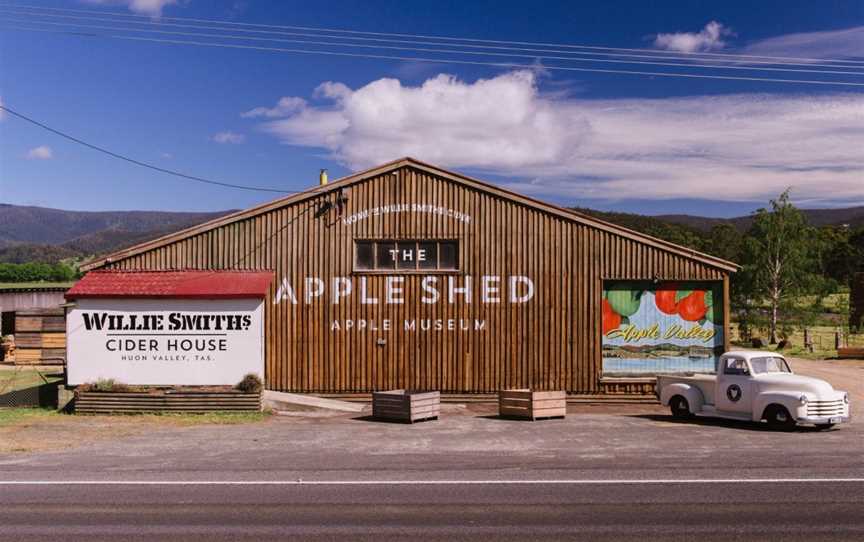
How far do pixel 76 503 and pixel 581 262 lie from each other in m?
18.1

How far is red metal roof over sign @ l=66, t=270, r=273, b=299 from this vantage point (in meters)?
25.9

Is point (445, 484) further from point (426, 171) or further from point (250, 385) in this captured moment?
point (426, 171)

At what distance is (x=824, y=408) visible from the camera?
2095 cm

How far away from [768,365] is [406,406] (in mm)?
9909

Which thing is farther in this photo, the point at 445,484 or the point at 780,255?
the point at 780,255

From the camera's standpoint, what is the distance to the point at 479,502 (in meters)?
13.5

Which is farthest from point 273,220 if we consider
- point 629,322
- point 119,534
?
point 119,534

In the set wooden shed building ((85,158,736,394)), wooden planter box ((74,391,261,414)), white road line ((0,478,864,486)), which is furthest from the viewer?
wooden shed building ((85,158,736,394))

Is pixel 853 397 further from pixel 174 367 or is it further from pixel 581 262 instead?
pixel 174 367

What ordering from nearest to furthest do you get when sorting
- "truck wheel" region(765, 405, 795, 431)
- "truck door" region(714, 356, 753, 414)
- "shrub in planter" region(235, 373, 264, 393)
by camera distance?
"truck wheel" region(765, 405, 795, 431)
"truck door" region(714, 356, 753, 414)
"shrub in planter" region(235, 373, 264, 393)

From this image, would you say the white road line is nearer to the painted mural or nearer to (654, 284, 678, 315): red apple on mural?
the painted mural

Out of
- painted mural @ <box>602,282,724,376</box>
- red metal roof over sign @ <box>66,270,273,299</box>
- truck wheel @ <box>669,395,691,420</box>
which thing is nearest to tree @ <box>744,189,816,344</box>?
painted mural @ <box>602,282,724,376</box>

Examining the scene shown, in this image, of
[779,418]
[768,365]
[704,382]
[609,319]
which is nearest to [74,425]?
[609,319]

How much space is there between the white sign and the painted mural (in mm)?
11514
